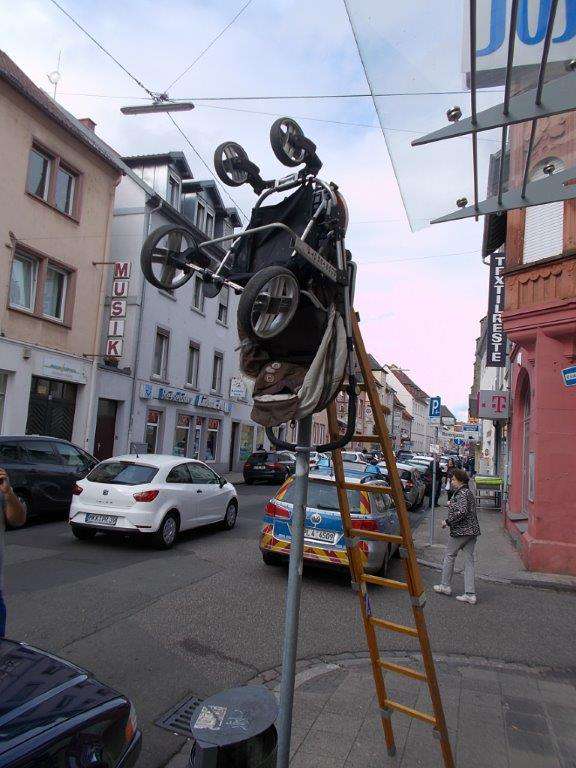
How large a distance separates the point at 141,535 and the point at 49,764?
7.22 m

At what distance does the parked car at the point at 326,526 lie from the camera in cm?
764

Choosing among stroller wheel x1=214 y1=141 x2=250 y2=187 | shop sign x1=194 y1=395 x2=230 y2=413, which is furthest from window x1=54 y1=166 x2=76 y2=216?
stroller wheel x1=214 y1=141 x2=250 y2=187

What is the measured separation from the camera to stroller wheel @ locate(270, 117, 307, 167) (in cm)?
286

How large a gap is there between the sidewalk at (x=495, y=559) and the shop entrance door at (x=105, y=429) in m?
11.4

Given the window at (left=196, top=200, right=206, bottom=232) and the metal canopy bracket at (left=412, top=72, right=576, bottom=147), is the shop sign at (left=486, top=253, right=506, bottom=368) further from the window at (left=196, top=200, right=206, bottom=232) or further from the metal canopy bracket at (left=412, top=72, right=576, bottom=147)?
the window at (left=196, top=200, right=206, bottom=232)

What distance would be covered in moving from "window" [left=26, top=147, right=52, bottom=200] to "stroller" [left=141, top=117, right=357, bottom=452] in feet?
49.6

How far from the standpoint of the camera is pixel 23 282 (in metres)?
16.1

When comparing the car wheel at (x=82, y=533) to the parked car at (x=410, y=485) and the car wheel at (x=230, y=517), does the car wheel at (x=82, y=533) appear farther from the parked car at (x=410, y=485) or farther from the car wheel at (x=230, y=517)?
the parked car at (x=410, y=485)

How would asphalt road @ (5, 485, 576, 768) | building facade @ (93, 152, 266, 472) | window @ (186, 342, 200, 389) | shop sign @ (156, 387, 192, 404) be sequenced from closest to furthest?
asphalt road @ (5, 485, 576, 768)
building facade @ (93, 152, 266, 472)
shop sign @ (156, 387, 192, 404)
window @ (186, 342, 200, 389)

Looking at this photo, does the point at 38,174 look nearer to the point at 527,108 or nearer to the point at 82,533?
the point at 82,533

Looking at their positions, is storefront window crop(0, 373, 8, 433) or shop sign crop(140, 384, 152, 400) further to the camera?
shop sign crop(140, 384, 152, 400)

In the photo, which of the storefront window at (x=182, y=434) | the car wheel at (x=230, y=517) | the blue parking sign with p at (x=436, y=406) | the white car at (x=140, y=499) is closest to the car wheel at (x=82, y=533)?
the white car at (x=140, y=499)

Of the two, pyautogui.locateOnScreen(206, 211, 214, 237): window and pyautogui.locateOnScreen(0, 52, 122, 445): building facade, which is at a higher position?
pyautogui.locateOnScreen(206, 211, 214, 237): window

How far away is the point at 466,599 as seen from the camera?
295 inches
